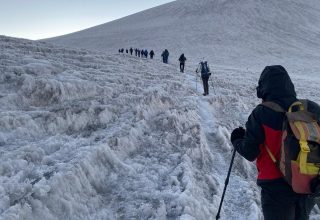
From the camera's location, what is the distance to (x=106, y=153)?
7.47 metres

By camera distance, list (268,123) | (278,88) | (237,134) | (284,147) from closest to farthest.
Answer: (284,147), (268,123), (278,88), (237,134)

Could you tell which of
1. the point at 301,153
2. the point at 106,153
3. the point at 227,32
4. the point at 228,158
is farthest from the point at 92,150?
the point at 227,32

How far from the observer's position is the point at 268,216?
13.9ft

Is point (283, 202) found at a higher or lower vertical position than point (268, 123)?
lower

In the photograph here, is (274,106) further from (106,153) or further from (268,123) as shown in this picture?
(106,153)

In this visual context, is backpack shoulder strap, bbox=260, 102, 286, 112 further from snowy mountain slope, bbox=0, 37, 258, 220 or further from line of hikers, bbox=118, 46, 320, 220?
snowy mountain slope, bbox=0, 37, 258, 220

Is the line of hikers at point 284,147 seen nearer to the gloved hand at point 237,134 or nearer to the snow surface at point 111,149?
the gloved hand at point 237,134

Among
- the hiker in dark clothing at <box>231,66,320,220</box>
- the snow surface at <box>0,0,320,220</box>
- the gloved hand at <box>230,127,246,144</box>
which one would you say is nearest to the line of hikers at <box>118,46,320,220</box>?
the hiker in dark clothing at <box>231,66,320,220</box>

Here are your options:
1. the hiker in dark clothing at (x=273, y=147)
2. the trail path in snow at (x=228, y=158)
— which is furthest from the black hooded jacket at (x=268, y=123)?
the trail path in snow at (x=228, y=158)

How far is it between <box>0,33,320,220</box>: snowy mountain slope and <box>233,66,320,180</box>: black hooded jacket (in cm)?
218

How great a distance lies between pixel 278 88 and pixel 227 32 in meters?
70.1

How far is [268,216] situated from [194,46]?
59.3m

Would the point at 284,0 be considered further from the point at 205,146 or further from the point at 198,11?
the point at 205,146

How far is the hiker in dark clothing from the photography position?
4156mm
